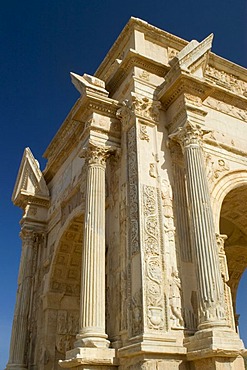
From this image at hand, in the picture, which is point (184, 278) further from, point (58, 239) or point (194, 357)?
→ point (58, 239)

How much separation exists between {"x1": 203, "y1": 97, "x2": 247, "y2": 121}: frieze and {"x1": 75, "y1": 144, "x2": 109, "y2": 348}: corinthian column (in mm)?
3225

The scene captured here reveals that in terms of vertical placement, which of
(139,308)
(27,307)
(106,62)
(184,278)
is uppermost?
(106,62)

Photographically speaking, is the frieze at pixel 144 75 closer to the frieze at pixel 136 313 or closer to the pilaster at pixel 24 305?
the frieze at pixel 136 313

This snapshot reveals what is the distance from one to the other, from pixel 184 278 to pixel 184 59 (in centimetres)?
498

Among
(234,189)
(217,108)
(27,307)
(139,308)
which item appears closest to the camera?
(139,308)

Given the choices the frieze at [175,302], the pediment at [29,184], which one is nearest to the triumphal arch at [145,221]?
the frieze at [175,302]

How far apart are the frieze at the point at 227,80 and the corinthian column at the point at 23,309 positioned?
7.90 m

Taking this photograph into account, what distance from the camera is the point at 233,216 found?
485 inches

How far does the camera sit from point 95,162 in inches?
377

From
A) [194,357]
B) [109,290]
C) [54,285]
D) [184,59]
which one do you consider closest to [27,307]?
[54,285]

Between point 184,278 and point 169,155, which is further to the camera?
point 169,155

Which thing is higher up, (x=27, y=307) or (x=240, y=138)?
(x=240, y=138)

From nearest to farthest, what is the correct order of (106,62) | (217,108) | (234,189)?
(234,189) → (217,108) → (106,62)

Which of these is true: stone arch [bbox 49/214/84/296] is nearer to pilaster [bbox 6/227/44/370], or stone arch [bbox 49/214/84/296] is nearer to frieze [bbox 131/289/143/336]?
pilaster [bbox 6/227/44/370]
